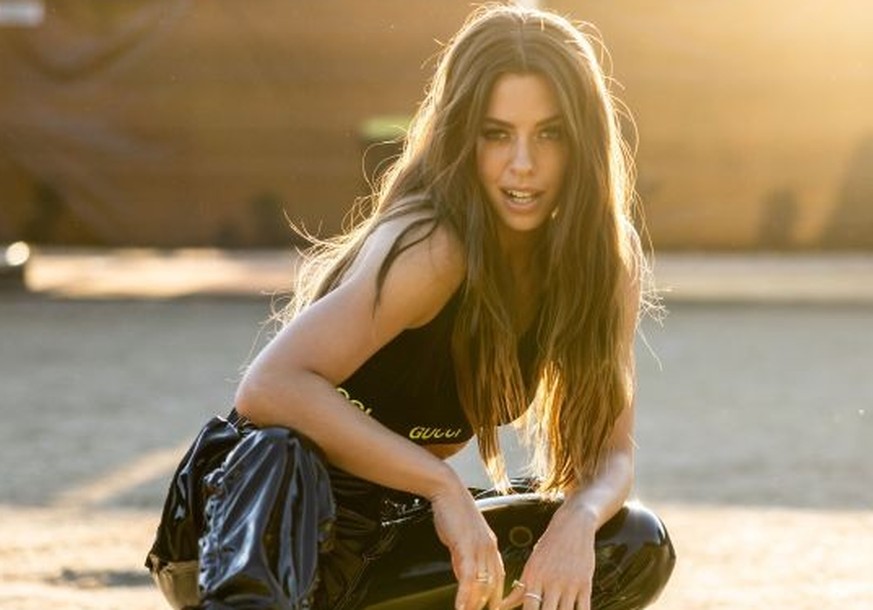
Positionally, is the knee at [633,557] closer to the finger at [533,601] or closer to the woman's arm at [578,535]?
the woman's arm at [578,535]

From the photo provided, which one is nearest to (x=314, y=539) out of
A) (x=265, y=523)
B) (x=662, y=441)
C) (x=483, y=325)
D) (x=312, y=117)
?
(x=265, y=523)

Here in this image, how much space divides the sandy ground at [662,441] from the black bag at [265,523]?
1.51 meters

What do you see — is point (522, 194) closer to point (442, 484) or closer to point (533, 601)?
point (442, 484)

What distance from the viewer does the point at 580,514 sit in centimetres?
299

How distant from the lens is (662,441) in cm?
668

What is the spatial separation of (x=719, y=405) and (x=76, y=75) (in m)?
6.04

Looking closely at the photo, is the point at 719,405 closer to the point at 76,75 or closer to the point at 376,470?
the point at 376,470

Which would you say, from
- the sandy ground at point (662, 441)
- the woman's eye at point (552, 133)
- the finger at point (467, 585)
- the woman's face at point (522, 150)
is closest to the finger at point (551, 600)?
the finger at point (467, 585)

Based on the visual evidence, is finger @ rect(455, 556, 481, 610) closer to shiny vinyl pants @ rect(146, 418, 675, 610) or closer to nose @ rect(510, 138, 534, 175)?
shiny vinyl pants @ rect(146, 418, 675, 610)

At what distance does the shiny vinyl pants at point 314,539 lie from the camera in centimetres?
270

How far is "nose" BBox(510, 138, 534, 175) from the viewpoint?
9.72ft

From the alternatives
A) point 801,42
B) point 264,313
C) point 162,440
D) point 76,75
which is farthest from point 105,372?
point 801,42

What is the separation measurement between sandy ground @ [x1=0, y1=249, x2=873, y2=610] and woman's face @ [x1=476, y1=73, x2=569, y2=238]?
A: 4.96ft

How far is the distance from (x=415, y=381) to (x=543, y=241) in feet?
0.99
